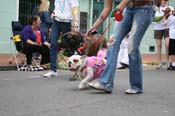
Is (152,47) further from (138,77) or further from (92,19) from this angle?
(138,77)

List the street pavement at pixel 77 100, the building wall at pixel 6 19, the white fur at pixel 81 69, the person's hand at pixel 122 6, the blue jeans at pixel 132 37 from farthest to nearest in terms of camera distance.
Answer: the building wall at pixel 6 19
the white fur at pixel 81 69
the blue jeans at pixel 132 37
the person's hand at pixel 122 6
the street pavement at pixel 77 100

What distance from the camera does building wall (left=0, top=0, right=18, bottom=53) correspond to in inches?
667

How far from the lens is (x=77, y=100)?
6711 mm

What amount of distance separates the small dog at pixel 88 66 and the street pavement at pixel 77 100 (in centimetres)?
20

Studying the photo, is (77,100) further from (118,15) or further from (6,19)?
(6,19)

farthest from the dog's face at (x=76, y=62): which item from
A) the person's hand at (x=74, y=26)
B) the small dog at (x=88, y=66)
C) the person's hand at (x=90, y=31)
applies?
the person's hand at (x=74, y=26)

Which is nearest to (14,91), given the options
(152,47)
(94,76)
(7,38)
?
(94,76)

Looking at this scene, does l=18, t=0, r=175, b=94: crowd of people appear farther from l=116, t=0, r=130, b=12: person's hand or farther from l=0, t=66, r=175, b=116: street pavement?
l=0, t=66, r=175, b=116: street pavement

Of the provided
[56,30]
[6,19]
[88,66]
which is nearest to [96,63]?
[88,66]

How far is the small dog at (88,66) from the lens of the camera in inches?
307

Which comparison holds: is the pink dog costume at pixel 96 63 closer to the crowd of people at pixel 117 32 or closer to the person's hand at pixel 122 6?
the crowd of people at pixel 117 32

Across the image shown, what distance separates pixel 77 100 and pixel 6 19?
1092 cm

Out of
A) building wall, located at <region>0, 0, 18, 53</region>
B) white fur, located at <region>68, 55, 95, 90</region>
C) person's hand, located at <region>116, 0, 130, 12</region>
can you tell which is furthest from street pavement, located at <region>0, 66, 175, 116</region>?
building wall, located at <region>0, 0, 18, 53</region>

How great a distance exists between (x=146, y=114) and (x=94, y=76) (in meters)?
2.15
